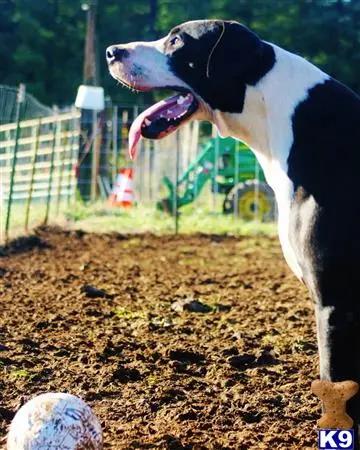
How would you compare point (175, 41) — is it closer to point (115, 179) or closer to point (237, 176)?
point (237, 176)

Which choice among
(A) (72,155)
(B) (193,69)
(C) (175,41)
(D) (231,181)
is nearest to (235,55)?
(B) (193,69)

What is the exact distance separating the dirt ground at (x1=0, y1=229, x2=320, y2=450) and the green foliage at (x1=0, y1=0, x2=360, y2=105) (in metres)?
28.2

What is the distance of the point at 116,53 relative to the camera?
439 cm

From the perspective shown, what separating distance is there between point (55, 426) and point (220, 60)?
1686mm

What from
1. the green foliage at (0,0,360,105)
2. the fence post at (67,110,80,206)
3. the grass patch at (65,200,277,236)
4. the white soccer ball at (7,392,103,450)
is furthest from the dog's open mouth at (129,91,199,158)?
the green foliage at (0,0,360,105)

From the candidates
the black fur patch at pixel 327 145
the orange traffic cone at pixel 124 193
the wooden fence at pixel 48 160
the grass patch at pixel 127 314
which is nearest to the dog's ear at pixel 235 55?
the black fur patch at pixel 327 145

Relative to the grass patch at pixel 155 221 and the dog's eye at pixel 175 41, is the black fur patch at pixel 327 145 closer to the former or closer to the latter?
the dog's eye at pixel 175 41

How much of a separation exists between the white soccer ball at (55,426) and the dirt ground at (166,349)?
15.6 inches

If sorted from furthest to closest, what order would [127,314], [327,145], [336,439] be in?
1. [127,314]
2. [327,145]
3. [336,439]

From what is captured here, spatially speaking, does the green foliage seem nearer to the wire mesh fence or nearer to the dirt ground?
the wire mesh fence

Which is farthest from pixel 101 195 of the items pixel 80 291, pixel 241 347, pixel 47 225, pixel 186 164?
pixel 241 347

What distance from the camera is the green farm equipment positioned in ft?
63.1

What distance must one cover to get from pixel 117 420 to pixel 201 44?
5.89ft

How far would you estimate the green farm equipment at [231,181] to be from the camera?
19219mm
